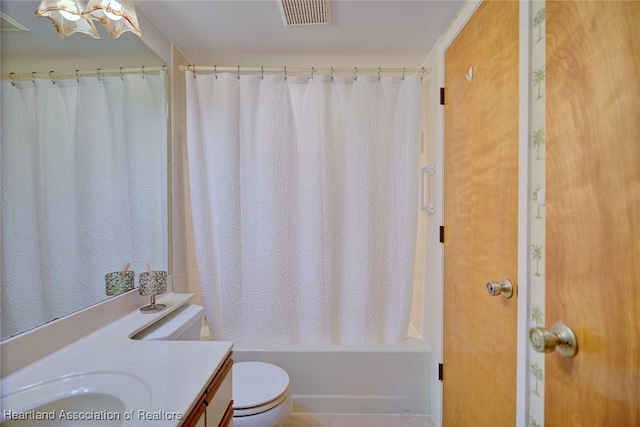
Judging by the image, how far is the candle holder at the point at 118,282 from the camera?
3.62ft

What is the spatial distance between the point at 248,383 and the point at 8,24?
1583 millimetres

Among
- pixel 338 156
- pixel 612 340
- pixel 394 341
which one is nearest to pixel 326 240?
pixel 338 156

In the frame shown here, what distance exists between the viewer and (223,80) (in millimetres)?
1573

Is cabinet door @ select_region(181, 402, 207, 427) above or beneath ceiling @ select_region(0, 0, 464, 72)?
beneath

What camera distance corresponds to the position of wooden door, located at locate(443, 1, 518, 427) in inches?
34.9

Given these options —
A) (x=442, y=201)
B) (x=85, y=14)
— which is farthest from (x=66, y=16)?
(x=442, y=201)

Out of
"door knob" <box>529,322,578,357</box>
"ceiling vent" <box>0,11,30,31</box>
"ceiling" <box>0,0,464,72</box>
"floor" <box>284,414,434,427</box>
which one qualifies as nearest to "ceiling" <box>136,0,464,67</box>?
"ceiling" <box>0,0,464,72</box>

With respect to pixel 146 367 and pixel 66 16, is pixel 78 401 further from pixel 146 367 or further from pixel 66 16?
pixel 66 16

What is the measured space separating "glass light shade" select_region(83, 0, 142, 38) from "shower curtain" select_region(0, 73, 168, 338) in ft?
0.82

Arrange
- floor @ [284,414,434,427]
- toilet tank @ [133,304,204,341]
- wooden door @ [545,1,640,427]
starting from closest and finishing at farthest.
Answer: wooden door @ [545,1,640,427]
toilet tank @ [133,304,204,341]
floor @ [284,414,434,427]

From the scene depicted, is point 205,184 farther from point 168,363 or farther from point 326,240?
point 168,363

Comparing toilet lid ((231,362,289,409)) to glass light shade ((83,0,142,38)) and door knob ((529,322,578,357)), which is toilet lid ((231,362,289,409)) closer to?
door knob ((529,322,578,357))

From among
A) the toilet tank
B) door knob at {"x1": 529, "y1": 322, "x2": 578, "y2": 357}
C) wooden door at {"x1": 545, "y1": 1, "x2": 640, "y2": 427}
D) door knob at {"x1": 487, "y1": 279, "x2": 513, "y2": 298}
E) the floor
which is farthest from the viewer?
the floor

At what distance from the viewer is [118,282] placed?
1138 millimetres
